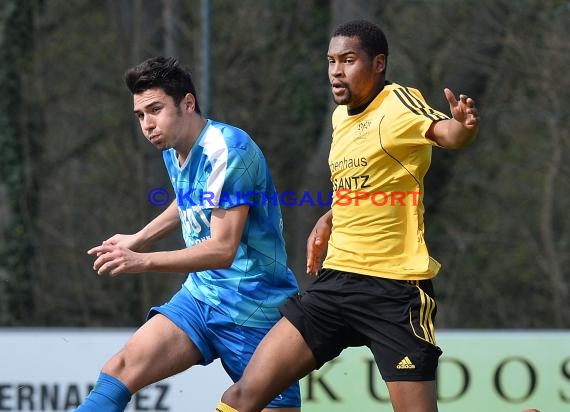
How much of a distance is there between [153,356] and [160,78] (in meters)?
1.10

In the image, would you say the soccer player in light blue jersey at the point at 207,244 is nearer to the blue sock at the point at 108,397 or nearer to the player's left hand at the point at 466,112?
the blue sock at the point at 108,397

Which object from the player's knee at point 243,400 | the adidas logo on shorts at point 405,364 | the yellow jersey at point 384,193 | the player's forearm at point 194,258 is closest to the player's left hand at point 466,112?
the yellow jersey at point 384,193

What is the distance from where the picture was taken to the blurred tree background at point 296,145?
1212 cm

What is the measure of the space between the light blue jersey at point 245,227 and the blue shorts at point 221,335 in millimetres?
37

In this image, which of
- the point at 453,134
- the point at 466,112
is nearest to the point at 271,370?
the point at 453,134

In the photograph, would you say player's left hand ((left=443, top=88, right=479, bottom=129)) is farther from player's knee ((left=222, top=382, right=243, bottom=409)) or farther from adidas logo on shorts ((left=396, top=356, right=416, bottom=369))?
player's knee ((left=222, top=382, right=243, bottom=409))

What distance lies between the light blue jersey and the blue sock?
20.1 inches

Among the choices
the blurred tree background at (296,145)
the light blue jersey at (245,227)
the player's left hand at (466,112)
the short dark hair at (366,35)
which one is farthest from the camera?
the blurred tree background at (296,145)

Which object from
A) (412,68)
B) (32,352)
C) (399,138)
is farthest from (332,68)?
(412,68)

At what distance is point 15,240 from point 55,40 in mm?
3466

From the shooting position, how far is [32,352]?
7.17 metres

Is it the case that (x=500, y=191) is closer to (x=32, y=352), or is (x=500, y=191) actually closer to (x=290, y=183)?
(x=290, y=183)

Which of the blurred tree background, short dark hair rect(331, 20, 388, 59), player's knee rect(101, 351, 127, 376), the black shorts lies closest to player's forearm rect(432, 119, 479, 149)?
short dark hair rect(331, 20, 388, 59)

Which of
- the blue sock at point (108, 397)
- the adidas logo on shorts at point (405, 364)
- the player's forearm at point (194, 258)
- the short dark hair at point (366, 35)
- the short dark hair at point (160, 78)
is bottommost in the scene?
the blue sock at point (108, 397)
